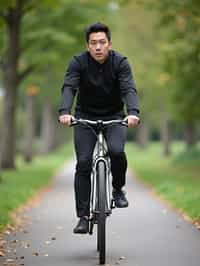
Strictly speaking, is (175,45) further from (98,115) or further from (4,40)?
(98,115)

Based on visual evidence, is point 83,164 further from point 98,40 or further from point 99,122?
point 98,40

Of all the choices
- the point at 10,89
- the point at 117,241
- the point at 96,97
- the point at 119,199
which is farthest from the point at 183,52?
the point at 96,97

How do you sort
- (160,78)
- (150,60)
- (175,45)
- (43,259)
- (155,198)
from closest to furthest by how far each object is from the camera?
(43,259) → (155,198) → (175,45) → (160,78) → (150,60)

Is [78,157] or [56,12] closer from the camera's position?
[78,157]

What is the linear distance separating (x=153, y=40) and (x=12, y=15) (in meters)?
18.2

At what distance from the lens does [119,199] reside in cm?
767

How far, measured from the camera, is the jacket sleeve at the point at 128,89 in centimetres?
719

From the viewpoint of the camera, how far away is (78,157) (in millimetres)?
7465

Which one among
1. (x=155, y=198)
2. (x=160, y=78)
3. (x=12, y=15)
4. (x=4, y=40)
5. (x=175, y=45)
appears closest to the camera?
(x=155, y=198)

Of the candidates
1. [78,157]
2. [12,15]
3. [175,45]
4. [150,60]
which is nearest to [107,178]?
[78,157]

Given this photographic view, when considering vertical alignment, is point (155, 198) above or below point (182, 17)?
below

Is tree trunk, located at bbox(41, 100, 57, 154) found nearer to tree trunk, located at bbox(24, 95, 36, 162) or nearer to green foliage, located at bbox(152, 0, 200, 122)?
tree trunk, located at bbox(24, 95, 36, 162)

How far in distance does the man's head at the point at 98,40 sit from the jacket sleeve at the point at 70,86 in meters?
0.22

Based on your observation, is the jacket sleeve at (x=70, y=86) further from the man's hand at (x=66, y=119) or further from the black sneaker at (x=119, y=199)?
the black sneaker at (x=119, y=199)
